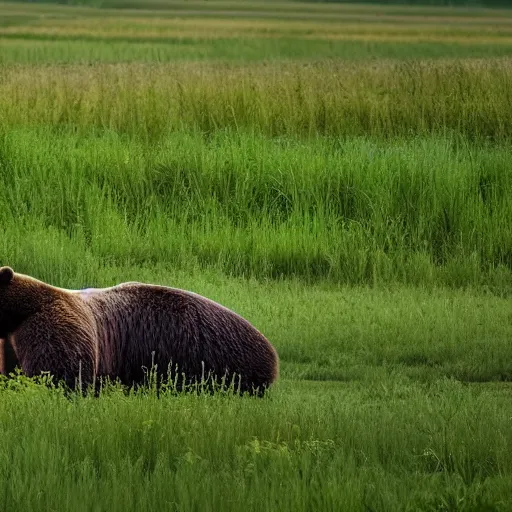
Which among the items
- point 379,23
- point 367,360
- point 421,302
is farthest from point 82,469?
point 379,23

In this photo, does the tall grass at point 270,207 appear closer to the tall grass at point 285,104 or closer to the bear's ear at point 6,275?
the tall grass at point 285,104

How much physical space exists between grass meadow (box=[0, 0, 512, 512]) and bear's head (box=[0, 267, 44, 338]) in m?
0.46

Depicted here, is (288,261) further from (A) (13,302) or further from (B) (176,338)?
(A) (13,302)

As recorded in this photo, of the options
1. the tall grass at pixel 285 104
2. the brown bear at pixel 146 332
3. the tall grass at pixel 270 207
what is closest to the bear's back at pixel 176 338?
the brown bear at pixel 146 332

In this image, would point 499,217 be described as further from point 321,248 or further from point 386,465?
point 386,465

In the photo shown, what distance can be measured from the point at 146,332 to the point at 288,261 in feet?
15.3

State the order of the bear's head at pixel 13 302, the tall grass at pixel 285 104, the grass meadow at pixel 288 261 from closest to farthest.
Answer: the grass meadow at pixel 288 261
the bear's head at pixel 13 302
the tall grass at pixel 285 104

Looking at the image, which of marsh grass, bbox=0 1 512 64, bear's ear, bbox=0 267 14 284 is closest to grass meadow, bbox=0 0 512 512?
bear's ear, bbox=0 267 14 284

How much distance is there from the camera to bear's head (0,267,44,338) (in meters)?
7.32

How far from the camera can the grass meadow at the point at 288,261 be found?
5.32 metres

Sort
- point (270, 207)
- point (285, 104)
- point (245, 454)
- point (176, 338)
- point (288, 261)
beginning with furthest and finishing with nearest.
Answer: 1. point (285, 104)
2. point (270, 207)
3. point (288, 261)
4. point (176, 338)
5. point (245, 454)

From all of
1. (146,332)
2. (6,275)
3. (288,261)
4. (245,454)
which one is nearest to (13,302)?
(6,275)

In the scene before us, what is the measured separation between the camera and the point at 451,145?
51.8ft

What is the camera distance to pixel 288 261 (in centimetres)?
1206
